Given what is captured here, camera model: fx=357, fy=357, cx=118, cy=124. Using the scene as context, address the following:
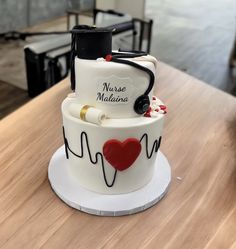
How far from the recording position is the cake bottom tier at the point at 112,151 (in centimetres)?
54

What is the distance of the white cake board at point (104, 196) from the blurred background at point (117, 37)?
1.19 m

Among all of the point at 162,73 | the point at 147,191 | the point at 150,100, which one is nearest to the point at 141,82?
the point at 150,100

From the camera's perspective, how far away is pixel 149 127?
1.81 feet

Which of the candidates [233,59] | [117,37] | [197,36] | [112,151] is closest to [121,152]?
[112,151]

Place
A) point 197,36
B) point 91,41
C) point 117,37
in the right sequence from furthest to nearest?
point 197,36, point 117,37, point 91,41

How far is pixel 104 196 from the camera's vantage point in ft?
1.96

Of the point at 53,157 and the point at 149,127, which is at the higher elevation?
the point at 149,127

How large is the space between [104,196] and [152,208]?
8 cm

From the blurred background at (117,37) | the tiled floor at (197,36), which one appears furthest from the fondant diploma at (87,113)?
the tiled floor at (197,36)

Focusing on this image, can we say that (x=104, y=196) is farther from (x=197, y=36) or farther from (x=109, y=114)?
(x=197, y=36)

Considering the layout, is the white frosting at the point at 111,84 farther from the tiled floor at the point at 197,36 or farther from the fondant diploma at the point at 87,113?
the tiled floor at the point at 197,36

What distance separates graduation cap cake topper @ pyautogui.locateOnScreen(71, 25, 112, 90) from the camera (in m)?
0.50

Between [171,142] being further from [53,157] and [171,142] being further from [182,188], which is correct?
[53,157]

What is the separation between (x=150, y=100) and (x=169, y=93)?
→ 0.38 m
